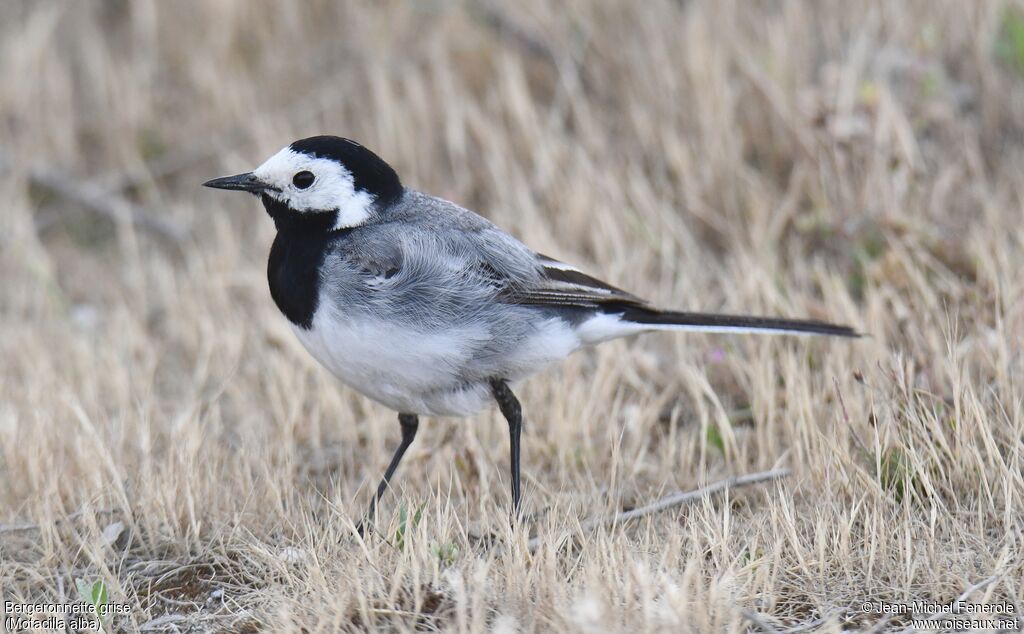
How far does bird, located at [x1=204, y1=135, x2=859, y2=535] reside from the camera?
4.27 metres

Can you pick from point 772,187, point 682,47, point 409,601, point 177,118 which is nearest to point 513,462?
point 409,601

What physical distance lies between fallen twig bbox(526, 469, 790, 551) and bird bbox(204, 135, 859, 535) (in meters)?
0.29

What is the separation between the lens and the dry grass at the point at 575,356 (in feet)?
12.7

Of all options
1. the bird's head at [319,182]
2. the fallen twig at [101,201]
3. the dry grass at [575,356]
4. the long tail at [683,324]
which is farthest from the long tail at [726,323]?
the fallen twig at [101,201]

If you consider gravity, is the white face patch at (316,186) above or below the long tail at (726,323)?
above

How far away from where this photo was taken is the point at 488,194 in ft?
24.9

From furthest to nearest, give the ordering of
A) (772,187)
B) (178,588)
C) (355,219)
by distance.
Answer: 1. (772,187)
2. (355,219)
3. (178,588)

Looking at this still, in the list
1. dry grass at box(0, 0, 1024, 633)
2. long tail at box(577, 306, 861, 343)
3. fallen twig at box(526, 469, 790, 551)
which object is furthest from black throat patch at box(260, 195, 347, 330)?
fallen twig at box(526, 469, 790, 551)

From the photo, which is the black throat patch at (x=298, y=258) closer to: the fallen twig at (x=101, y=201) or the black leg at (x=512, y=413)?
the black leg at (x=512, y=413)

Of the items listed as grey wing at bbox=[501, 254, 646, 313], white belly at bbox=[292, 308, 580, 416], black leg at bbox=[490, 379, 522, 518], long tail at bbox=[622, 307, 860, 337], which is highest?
grey wing at bbox=[501, 254, 646, 313]

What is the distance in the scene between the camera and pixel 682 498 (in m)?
4.45

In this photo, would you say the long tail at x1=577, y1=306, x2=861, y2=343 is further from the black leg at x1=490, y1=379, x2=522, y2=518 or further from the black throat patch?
the black throat patch

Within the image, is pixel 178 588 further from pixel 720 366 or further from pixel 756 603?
pixel 720 366

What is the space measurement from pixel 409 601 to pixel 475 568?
237 mm
